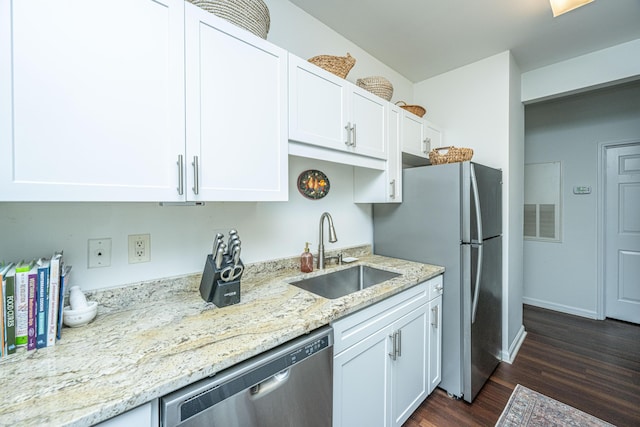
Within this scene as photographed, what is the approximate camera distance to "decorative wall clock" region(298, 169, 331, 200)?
181cm

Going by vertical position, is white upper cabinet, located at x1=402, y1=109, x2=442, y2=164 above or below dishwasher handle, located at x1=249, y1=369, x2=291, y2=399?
above

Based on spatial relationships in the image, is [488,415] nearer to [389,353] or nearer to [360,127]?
[389,353]

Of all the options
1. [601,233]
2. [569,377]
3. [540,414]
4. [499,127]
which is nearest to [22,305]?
[540,414]

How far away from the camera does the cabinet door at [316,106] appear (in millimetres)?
1320

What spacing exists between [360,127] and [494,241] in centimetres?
141

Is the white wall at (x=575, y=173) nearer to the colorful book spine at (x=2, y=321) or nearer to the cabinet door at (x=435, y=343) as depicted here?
the cabinet door at (x=435, y=343)

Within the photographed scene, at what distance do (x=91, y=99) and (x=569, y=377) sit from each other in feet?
10.8

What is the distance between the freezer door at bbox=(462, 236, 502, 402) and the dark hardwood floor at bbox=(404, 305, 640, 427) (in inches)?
4.9

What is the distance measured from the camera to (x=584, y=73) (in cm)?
232

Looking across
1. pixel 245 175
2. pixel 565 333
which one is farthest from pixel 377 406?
pixel 565 333

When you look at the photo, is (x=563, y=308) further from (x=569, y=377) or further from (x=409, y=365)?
(x=409, y=365)

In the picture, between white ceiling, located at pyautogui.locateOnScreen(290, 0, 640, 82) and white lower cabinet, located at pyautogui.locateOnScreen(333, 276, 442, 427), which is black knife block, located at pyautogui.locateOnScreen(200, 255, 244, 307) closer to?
white lower cabinet, located at pyautogui.locateOnScreen(333, 276, 442, 427)

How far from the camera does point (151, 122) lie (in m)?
0.92

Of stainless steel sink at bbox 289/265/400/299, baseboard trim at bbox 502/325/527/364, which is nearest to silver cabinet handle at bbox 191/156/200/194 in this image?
stainless steel sink at bbox 289/265/400/299
